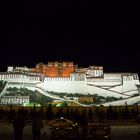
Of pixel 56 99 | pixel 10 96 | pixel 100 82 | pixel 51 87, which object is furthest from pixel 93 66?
pixel 10 96

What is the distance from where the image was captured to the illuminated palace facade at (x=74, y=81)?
4984cm

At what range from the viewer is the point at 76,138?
27.1 ft

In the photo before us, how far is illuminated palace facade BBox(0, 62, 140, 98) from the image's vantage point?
49.8 m

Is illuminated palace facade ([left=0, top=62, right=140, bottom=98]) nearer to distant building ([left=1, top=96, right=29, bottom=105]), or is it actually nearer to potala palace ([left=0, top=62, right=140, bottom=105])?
potala palace ([left=0, top=62, right=140, bottom=105])

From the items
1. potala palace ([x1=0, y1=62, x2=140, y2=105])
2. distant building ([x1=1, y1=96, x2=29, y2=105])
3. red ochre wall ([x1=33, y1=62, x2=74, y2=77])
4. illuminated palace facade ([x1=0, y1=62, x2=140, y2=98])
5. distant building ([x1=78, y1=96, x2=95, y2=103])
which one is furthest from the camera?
red ochre wall ([x1=33, y1=62, x2=74, y2=77])

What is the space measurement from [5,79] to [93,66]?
60.1ft

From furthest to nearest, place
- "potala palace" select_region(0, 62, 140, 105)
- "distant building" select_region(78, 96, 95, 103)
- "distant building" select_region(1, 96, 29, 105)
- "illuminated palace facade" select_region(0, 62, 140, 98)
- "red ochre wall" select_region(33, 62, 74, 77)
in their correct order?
"red ochre wall" select_region(33, 62, 74, 77) → "illuminated palace facade" select_region(0, 62, 140, 98) → "potala palace" select_region(0, 62, 140, 105) → "distant building" select_region(78, 96, 95, 103) → "distant building" select_region(1, 96, 29, 105)

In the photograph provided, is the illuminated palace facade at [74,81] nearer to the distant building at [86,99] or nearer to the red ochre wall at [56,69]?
the red ochre wall at [56,69]

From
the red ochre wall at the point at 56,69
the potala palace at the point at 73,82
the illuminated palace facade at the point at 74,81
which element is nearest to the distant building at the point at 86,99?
the potala palace at the point at 73,82

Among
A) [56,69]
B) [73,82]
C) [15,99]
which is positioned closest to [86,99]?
[73,82]

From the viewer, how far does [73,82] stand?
50750mm

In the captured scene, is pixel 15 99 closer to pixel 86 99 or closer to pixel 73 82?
pixel 86 99

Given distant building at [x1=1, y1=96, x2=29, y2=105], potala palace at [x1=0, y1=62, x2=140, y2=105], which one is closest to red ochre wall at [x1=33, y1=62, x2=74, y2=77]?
potala palace at [x1=0, y1=62, x2=140, y2=105]

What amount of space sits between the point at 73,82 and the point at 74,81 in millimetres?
258
